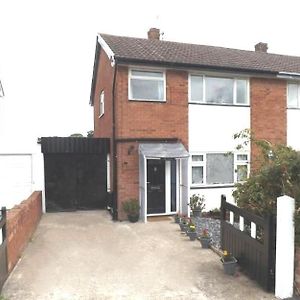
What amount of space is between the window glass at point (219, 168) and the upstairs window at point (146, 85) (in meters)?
3.00

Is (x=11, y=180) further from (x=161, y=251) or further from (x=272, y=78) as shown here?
(x=272, y=78)

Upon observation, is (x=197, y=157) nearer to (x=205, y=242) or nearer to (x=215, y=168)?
(x=215, y=168)

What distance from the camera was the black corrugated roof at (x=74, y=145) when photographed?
1228 centimetres

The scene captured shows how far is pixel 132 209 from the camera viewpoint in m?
10.9

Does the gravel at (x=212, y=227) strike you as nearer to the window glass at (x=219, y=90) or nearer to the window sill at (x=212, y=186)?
the window sill at (x=212, y=186)

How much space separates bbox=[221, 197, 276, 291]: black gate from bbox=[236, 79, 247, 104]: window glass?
6.74 meters

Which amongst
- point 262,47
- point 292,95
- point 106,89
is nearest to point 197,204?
point 106,89

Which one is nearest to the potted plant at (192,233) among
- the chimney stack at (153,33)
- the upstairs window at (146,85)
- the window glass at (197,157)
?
the window glass at (197,157)

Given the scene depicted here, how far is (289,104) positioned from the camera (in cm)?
1348

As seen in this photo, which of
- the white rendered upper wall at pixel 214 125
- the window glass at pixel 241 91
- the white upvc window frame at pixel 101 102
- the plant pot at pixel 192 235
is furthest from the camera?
the white upvc window frame at pixel 101 102

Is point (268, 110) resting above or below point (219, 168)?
above

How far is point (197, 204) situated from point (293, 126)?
18.0 feet

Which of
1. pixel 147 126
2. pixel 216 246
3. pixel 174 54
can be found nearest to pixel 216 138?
pixel 147 126

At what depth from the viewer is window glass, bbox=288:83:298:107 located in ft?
44.3
